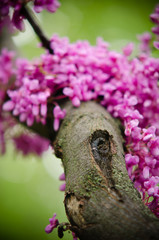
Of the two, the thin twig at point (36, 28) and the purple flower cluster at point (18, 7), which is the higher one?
the thin twig at point (36, 28)

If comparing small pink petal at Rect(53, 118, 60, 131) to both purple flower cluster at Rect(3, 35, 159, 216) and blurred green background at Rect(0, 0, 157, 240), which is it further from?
blurred green background at Rect(0, 0, 157, 240)

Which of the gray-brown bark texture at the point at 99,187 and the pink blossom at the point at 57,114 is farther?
the pink blossom at the point at 57,114

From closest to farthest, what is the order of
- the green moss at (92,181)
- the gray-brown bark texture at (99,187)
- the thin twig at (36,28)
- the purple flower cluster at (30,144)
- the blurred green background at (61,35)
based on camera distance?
1. the gray-brown bark texture at (99,187)
2. the green moss at (92,181)
3. the thin twig at (36,28)
4. the purple flower cluster at (30,144)
5. the blurred green background at (61,35)

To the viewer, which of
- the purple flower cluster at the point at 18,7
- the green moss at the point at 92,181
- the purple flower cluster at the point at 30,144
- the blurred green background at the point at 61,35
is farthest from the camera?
the blurred green background at the point at 61,35

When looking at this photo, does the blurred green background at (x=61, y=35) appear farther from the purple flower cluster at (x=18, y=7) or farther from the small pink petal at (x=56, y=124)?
the purple flower cluster at (x=18, y=7)

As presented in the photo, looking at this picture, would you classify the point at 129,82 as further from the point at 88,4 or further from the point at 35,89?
the point at 88,4

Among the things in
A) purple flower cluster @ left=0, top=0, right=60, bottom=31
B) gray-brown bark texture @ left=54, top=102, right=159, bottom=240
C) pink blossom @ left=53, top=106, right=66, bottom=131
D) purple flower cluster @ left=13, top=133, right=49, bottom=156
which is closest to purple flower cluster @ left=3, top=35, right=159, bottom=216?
pink blossom @ left=53, top=106, right=66, bottom=131

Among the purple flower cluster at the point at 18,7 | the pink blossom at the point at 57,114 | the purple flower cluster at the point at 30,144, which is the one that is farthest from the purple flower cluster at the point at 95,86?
the purple flower cluster at the point at 30,144
